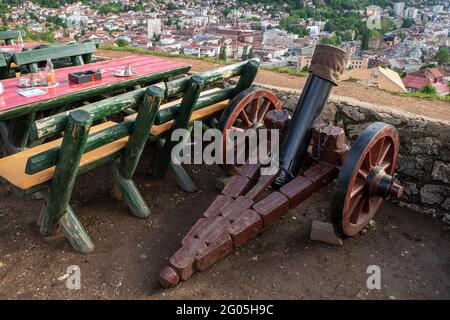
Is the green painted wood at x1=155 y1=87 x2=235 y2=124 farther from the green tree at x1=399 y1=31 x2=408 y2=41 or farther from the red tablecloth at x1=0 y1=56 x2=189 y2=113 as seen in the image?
the green tree at x1=399 y1=31 x2=408 y2=41

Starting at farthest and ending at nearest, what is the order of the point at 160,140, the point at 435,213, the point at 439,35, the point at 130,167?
1. the point at 439,35
2. the point at 160,140
3. the point at 435,213
4. the point at 130,167

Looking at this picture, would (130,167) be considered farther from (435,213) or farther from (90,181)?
(435,213)

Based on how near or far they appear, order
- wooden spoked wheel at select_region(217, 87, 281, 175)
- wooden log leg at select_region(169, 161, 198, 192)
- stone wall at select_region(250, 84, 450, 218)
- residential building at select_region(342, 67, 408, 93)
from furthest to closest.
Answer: residential building at select_region(342, 67, 408, 93), wooden log leg at select_region(169, 161, 198, 192), wooden spoked wheel at select_region(217, 87, 281, 175), stone wall at select_region(250, 84, 450, 218)

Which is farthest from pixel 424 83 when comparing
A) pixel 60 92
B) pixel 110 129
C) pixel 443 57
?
pixel 443 57

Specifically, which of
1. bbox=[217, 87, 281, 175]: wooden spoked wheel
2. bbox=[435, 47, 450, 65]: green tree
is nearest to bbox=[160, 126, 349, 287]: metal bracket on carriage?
bbox=[217, 87, 281, 175]: wooden spoked wheel

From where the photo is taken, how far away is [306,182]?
3.16m

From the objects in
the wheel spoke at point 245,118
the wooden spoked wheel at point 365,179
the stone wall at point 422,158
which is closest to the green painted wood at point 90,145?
the wheel spoke at point 245,118

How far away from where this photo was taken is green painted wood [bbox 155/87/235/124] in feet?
11.9

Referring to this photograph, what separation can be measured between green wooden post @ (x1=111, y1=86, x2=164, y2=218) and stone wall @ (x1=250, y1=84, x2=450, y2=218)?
6.43 ft

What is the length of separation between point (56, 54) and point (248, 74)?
2179 millimetres

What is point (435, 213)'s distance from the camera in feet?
12.3

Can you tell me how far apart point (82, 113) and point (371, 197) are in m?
2.10

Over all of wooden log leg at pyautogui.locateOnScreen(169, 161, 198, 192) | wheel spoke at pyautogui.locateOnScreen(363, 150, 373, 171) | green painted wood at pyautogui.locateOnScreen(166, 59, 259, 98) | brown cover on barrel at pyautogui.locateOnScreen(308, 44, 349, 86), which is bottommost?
wooden log leg at pyautogui.locateOnScreen(169, 161, 198, 192)
